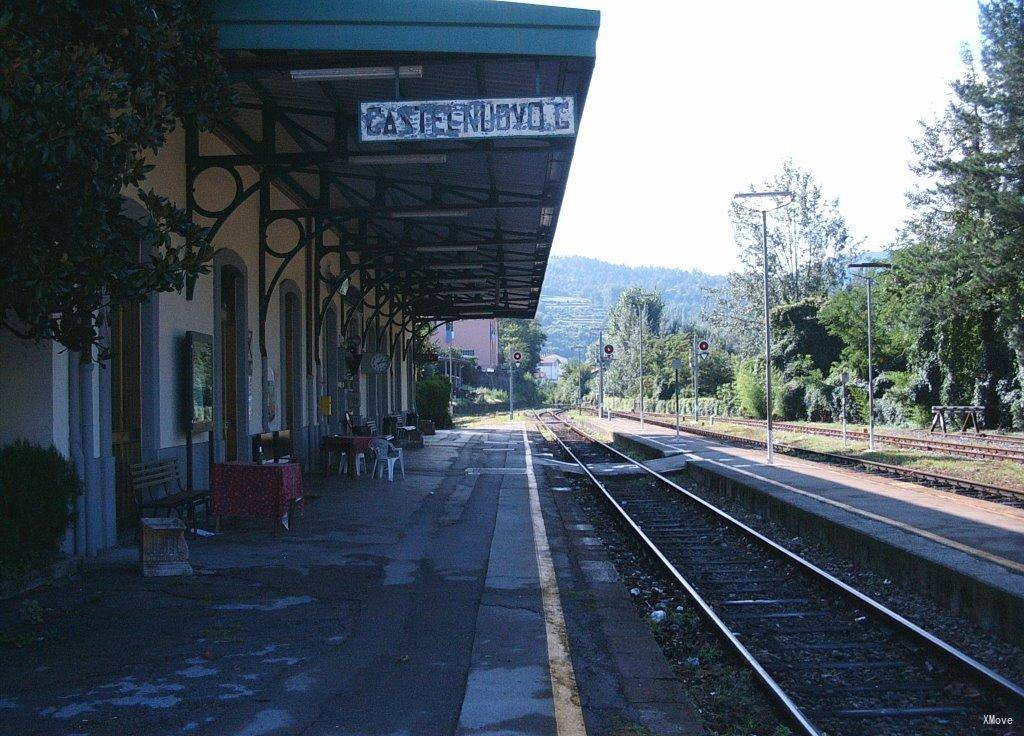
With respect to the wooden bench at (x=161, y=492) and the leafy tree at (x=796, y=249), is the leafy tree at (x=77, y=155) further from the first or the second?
the leafy tree at (x=796, y=249)

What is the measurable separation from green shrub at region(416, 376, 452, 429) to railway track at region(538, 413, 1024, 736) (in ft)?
88.6

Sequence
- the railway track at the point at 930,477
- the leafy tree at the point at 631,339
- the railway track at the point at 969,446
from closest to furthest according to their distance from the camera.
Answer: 1. the railway track at the point at 930,477
2. the railway track at the point at 969,446
3. the leafy tree at the point at 631,339

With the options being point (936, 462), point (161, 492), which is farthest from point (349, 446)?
point (936, 462)

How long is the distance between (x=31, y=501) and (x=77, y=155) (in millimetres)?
3437

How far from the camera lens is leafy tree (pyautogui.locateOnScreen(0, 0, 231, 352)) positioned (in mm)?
4617

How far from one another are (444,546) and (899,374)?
33.1 metres

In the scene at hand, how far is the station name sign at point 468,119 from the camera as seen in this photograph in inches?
344

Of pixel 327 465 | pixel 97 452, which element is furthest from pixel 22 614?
pixel 327 465

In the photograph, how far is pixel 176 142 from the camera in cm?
1077

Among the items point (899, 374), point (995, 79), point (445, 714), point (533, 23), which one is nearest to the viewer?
point (445, 714)

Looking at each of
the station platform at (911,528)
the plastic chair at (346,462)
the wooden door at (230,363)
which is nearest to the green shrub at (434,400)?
the plastic chair at (346,462)

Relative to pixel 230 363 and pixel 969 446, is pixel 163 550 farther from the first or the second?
pixel 969 446

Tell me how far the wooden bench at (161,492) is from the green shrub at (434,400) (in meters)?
25.9

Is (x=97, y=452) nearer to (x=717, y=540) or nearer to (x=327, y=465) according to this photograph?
(x=717, y=540)
